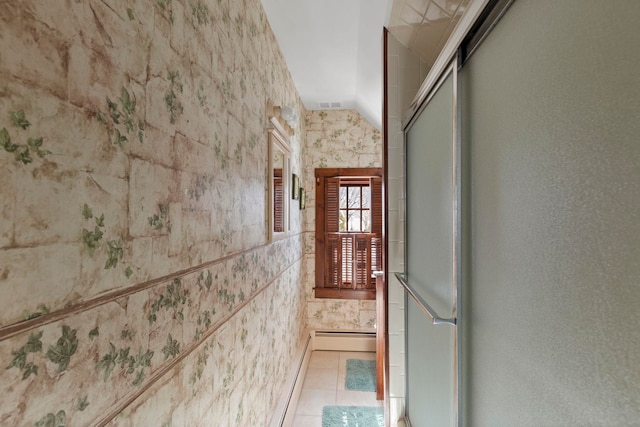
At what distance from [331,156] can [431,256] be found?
245cm

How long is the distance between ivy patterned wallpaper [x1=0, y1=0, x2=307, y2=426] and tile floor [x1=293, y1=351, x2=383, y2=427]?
125 cm

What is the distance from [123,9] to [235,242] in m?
0.83

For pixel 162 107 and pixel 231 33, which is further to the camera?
pixel 231 33

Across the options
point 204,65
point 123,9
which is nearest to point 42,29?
point 123,9

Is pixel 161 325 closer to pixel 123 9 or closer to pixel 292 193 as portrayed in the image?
pixel 123 9

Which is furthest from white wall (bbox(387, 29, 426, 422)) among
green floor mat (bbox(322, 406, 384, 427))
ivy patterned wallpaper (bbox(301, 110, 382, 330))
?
ivy patterned wallpaper (bbox(301, 110, 382, 330))

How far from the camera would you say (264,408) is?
5.59 ft

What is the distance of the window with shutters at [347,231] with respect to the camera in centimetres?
345

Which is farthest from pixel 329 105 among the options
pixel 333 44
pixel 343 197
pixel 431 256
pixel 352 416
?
pixel 352 416

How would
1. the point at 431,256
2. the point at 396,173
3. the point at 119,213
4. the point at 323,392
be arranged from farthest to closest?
the point at 323,392 < the point at 396,173 < the point at 431,256 < the point at 119,213

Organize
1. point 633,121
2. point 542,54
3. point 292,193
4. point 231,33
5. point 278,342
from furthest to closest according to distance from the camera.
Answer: point 292,193 < point 278,342 < point 231,33 < point 542,54 < point 633,121

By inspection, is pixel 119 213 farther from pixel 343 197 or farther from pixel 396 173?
pixel 343 197

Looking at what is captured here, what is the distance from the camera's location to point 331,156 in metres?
3.54

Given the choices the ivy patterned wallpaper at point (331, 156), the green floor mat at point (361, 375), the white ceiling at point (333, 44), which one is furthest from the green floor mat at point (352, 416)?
the white ceiling at point (333, 44)
